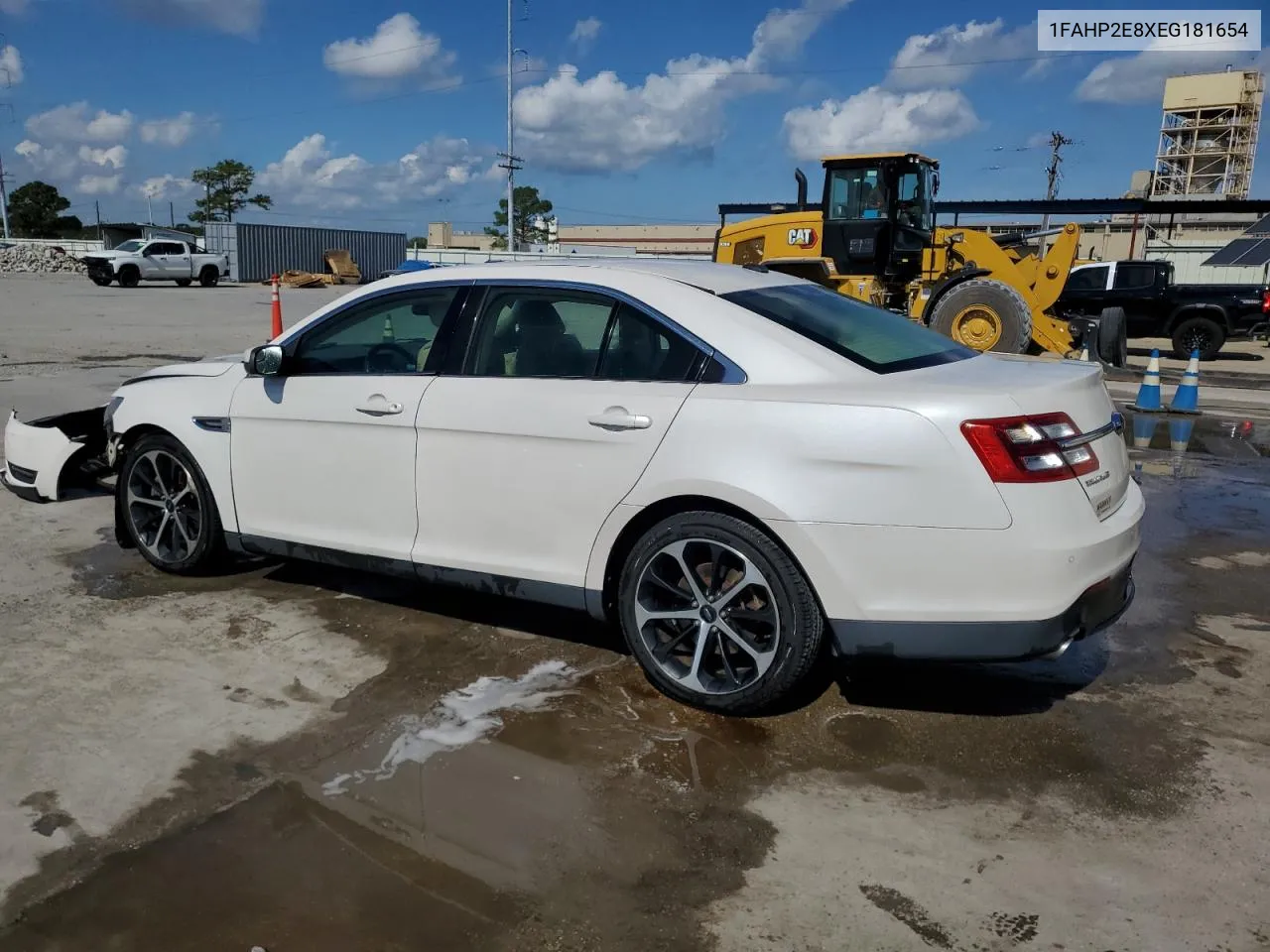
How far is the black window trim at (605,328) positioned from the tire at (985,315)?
37.7ft

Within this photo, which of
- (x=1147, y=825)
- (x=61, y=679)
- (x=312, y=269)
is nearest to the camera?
(x=1147, y=825)

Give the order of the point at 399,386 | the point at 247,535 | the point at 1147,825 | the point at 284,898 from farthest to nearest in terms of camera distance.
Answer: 1. the point at 247,535
2. the point at 399,386
3. the point at 1147,825
4. the point at 284,898

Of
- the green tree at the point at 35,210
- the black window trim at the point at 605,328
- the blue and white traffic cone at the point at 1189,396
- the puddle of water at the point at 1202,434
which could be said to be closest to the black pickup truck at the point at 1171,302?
the blue and white traffic cone at the point at 1189,396

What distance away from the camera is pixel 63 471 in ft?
20.9

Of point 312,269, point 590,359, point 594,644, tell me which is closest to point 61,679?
point 594,644

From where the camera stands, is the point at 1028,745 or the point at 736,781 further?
the point at 1028,745

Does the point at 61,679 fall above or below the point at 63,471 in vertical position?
below

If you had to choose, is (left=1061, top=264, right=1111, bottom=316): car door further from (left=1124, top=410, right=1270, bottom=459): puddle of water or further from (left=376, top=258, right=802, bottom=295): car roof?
(left=376, top=258, right=802, bottom=295): car roof

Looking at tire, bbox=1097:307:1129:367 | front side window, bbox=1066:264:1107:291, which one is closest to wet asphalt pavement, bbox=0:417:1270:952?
tire, bbox=1097:307:1129:367

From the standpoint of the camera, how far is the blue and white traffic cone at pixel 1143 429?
10005mm

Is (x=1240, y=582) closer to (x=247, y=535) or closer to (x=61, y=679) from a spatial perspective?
(x=247, y=535)

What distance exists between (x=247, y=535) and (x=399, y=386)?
3.96 feet

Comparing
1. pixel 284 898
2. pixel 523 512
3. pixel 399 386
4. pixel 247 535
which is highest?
pixel 399 386

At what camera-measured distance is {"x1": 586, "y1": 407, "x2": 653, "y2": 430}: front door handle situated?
3.69 meters
